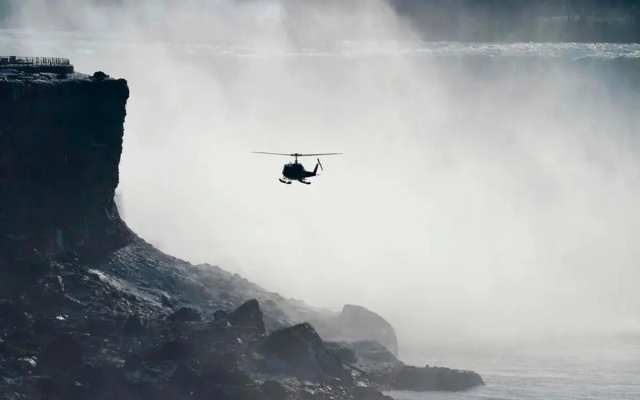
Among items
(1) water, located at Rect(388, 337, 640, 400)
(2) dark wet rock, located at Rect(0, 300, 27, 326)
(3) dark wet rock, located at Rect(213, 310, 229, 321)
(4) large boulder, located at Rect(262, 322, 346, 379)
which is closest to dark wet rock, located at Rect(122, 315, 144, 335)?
(3) dark wet rock, located at Rect(213, 310, 229, 321)

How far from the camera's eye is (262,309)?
18038 cm

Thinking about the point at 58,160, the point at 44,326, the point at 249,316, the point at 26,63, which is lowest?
the point at 44,326

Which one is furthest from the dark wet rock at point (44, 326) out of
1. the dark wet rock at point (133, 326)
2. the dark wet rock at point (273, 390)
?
the dark wet rock at point (273, 390)

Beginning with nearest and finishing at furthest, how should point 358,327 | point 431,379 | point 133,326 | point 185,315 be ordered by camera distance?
point 133,326 → point 185,315 → point 431,379 → point 358,327

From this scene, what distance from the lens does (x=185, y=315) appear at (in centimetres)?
16338

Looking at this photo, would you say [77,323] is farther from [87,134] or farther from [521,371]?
[521,371]

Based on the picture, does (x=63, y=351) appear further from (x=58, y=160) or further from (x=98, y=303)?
(x=58, y=160)

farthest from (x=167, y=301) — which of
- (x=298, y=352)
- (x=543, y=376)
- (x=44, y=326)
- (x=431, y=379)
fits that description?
(x=543, y=376)

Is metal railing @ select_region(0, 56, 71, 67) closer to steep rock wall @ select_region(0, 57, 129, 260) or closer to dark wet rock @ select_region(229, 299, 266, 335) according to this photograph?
steep rock wall @ select_region(0, 57, 129, 260)

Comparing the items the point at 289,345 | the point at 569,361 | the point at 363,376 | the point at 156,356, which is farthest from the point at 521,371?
the point at 156,356

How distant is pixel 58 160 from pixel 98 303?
11.7 m

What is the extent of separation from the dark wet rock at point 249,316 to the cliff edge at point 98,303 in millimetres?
144

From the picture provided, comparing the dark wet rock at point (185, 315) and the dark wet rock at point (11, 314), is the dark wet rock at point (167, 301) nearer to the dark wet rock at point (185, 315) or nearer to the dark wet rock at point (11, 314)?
the dark wet rock at point (185, 315)

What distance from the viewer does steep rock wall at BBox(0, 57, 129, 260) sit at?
15850 centimetres
